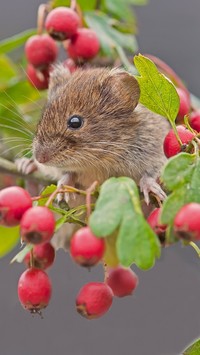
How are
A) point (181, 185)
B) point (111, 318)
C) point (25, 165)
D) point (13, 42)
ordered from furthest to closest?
point (111, 318) < point (13, 42) < point (25, 165) < point (181, 185)

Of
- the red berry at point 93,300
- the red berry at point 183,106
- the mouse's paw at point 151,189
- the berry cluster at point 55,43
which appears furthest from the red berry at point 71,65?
the red berry at point 93,300

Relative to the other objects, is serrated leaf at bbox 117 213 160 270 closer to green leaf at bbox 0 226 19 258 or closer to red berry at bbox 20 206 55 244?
red berry at bbox 20 206 55 244

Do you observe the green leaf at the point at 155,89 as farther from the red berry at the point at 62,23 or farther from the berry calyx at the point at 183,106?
the red berry at the point at 62,23

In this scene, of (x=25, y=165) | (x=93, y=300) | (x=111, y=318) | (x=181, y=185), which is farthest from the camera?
(x=111, y=318)

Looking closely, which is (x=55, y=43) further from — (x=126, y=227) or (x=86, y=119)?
(x=126, y=227)

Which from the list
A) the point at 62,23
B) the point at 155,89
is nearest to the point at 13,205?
the point at 155,89

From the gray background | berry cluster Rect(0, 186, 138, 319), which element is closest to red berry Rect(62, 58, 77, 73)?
berry cluster Rect(0, 186, 138, 319)
